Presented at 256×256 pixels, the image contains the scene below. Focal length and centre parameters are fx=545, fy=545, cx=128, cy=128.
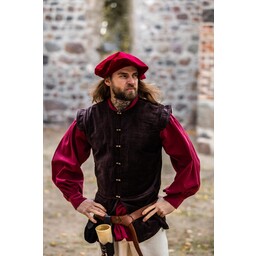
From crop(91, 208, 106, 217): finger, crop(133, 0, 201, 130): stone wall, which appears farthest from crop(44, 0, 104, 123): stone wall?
crop(91, 208, 106, 217): finger

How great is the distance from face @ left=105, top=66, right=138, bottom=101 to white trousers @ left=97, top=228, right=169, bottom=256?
577mm

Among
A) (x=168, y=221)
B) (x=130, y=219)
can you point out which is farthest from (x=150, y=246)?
(x=168, y=221)

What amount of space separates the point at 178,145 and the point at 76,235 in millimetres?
1863

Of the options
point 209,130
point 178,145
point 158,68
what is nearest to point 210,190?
point 209,130

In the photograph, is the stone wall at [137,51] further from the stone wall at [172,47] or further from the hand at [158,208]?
the hand at [158,208]

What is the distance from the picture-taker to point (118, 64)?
6.88 feet

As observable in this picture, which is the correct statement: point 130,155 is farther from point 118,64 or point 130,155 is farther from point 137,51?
point 137,51

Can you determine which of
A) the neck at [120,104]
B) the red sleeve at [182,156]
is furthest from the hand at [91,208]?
the neck at [120,104]

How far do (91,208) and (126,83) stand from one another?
0.53 metres

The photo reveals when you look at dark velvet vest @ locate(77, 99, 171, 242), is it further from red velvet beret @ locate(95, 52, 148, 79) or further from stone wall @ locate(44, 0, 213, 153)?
stone wall @ locate(44, 0, 213, 153)

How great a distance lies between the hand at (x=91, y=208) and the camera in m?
2.21

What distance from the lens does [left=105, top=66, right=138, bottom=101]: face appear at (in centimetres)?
211

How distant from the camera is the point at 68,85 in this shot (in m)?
6.03
